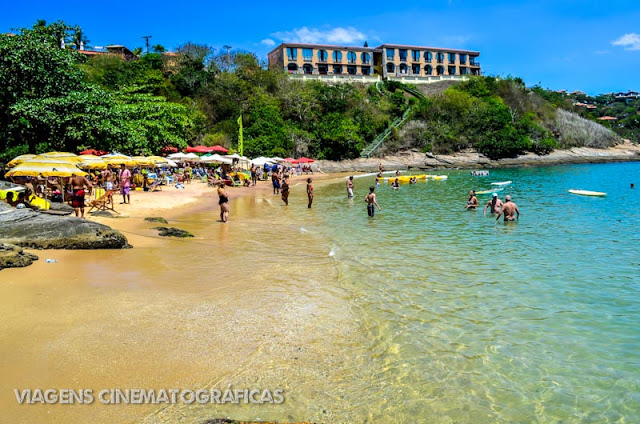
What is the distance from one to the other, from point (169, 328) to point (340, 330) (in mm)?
2344

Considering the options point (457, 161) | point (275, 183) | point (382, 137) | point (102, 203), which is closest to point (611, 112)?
point (457, 161)

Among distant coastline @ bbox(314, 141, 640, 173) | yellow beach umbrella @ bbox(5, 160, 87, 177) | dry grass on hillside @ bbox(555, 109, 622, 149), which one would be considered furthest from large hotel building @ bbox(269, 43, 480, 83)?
yellow beach umbrella @ bbox(5, 160, 87, 177)

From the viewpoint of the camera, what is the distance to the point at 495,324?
20.2 ft

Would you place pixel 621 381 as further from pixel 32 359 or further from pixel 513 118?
pixel 513 118

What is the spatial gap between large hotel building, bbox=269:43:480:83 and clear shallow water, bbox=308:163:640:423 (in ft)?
197

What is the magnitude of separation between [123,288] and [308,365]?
12.7ft

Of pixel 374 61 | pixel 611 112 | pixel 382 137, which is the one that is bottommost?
pixel 382 137

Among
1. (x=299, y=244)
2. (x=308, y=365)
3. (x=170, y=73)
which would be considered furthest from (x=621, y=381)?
(x=170, y=73)

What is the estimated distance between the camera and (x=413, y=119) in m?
62.2

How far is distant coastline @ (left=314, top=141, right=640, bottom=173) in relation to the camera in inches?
2095

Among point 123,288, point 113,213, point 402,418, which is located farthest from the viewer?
point 113,213

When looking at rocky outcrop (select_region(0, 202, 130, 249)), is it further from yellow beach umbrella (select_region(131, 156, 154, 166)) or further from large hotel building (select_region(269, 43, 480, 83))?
large hotel building (select_region(269, 43, 480, 83))

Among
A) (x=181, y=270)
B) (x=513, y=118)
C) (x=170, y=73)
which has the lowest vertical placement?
(x=181, y=270)

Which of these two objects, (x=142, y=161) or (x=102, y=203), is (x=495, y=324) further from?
(x=142, y=161)
